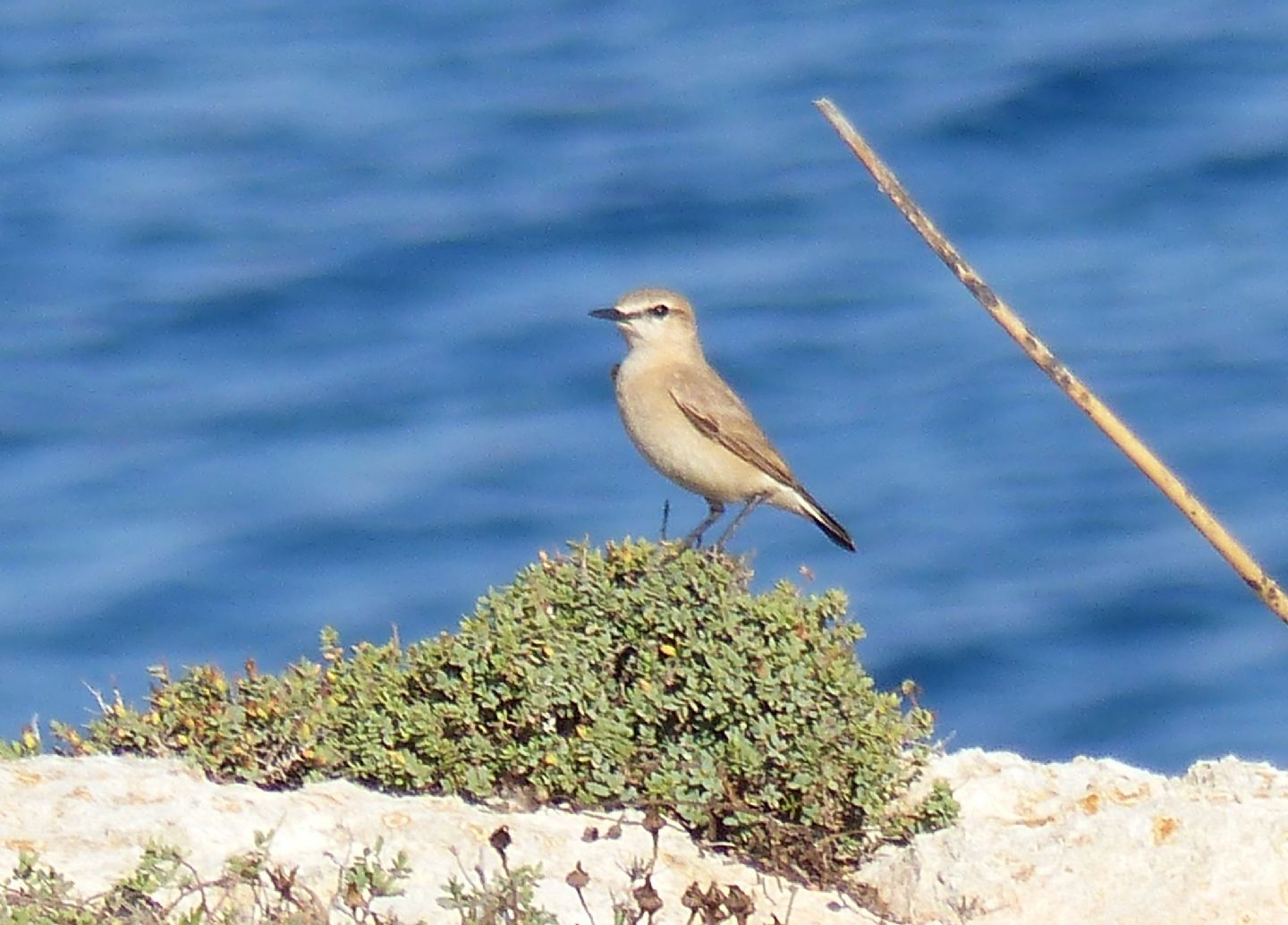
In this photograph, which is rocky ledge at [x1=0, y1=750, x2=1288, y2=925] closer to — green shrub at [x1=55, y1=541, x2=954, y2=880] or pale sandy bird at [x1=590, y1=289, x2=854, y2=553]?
green shrub at [x1=55, y1=541, x2=954, y2=880]

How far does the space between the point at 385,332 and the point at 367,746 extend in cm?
1795

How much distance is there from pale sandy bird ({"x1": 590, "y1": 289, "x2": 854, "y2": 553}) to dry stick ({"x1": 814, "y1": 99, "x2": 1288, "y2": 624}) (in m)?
4.38

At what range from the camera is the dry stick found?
5.25 meters

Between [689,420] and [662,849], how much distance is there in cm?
376

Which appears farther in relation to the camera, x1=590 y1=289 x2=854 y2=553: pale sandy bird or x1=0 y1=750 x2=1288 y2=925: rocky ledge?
x1=590 y1=289 x2=854 y2=553: pale sandy bird

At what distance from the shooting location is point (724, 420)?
10.1 meters

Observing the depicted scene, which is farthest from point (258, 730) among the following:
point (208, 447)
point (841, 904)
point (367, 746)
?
point (208, 447)

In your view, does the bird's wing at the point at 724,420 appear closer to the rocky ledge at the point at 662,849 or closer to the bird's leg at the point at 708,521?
the bird's leg at the point at 708,521

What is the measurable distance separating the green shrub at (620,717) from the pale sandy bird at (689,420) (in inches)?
105

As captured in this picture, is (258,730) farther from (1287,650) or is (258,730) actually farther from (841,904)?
(1287,650)

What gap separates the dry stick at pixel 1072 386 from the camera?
17.2 ft

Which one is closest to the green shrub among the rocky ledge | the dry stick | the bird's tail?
the rocky ledge

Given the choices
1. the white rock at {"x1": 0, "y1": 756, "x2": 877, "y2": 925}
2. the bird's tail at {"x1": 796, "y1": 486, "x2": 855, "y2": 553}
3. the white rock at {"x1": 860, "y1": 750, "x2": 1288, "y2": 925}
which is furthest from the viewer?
the bird's tail at {"x1": 796, "y1": 486, "x2": 855, "y2": 553}

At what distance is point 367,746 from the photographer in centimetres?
679
